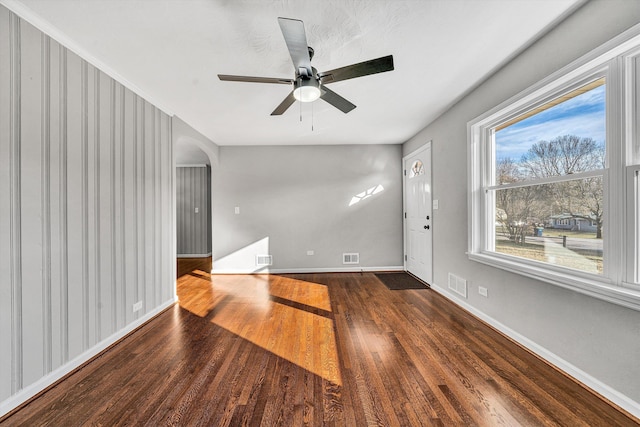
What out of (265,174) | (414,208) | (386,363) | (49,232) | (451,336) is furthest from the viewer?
(265,174)

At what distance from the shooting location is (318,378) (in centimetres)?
172

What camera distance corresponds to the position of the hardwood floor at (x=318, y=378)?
1407mm

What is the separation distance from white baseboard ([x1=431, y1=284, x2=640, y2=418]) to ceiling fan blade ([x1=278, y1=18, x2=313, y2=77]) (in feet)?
8.95

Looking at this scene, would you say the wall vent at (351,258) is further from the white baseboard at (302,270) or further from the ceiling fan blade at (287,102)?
the ceiling fan blade at (287,102)

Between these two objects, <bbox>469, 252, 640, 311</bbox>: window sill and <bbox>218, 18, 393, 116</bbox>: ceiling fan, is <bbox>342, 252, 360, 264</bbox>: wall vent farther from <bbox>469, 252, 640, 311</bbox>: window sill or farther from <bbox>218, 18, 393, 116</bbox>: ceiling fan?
<bbox>218, 18, 393, 116</bbox>: ceiling fan

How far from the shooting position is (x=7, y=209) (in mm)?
1470

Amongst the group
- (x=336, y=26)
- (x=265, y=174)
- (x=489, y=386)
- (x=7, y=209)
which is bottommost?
(x=489, y=386)

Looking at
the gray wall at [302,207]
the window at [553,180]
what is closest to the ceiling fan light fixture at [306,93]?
the window at [553,180]

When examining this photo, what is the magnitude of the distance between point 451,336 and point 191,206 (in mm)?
6752

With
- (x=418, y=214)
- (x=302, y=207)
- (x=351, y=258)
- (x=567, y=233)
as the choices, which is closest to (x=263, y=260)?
(x=302, y=207)

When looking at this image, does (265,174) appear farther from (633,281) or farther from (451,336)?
(633,281)

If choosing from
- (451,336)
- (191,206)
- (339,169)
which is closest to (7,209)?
(451,336)

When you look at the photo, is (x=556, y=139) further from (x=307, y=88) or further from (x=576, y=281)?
(x=307, y=88)

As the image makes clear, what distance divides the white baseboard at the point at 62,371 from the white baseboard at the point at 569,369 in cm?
354
